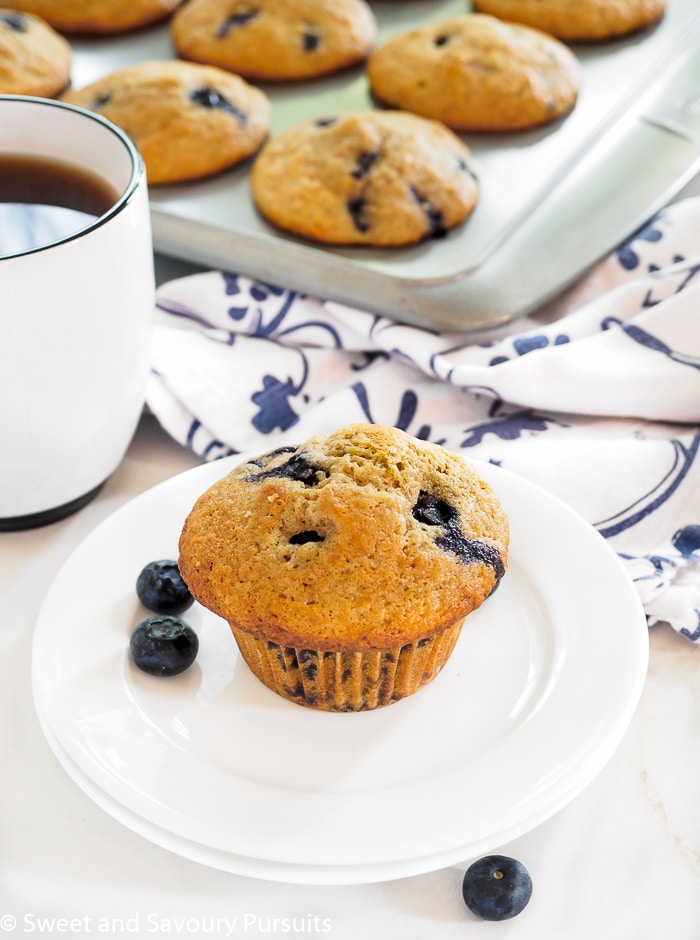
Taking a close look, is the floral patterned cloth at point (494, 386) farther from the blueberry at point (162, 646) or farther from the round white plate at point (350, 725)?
the blueberry at point (162, 646)

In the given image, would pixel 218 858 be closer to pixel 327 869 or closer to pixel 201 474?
pixel 327 869

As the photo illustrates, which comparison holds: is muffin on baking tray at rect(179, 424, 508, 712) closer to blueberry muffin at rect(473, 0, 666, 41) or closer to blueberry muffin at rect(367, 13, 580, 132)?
blueberry muffin at rect(367, 13, 580, 132)

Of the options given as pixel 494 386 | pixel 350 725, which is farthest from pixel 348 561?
pixel 494 386

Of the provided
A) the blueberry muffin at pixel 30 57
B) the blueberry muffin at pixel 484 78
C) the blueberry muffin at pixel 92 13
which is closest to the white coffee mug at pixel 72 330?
the blueberry muffin at pixel 30 57

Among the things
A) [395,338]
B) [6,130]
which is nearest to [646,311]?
[395,338]

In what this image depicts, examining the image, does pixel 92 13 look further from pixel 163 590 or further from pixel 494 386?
pixel 163 590

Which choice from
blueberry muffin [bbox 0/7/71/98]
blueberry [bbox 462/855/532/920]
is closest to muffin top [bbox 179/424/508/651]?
blueberry [bbox 462/855/532/920]

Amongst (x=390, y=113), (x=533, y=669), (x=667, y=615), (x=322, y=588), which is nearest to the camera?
(x=322, y=588)
